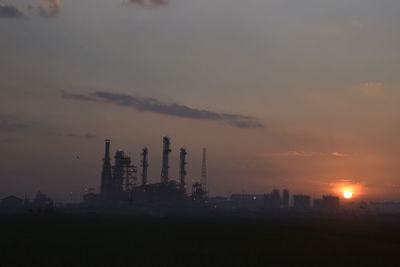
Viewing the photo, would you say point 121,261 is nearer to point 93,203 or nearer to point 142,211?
point 142,211

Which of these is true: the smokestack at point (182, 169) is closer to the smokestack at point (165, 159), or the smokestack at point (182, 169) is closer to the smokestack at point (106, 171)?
the smokestack at point (165, 159)

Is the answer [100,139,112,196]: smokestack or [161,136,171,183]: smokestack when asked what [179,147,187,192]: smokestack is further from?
[100,139,112,196]: smokestack

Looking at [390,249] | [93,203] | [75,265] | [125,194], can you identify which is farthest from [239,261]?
[93,203]

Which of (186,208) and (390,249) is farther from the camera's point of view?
(186,208)

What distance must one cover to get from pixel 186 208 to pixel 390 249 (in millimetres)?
147353

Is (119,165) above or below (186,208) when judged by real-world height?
above

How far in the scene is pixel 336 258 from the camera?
128ft

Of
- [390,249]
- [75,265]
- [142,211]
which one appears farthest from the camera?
[142,211]

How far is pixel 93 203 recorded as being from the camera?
197000mm

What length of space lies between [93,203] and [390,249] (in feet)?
523

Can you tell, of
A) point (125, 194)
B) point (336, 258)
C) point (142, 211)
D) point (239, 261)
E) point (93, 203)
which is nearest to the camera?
point (239, 261)

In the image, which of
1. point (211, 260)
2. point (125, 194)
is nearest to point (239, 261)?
point (211, 260)

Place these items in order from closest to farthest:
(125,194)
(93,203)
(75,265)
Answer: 1. (75,265)
2. (125,194)
3. (93,203)

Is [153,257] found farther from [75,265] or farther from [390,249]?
[390,249]
